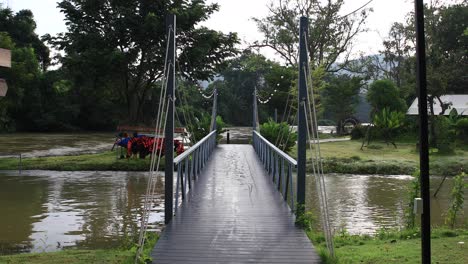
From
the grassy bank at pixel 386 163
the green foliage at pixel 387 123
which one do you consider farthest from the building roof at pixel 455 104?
the grassy bank at pixel 386 163

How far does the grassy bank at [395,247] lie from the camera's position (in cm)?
495

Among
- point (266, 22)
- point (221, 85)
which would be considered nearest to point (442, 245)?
point (266, 22)

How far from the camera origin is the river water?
7.28m

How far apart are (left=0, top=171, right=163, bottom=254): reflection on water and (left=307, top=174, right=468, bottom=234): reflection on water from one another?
10.8ft

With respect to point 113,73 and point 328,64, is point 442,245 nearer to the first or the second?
point 113,73

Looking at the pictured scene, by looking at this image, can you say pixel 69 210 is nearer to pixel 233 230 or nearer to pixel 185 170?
pixel 185 170

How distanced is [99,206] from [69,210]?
64cm

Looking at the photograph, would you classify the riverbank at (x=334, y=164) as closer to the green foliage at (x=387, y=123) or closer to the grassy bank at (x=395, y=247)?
the green foliage at (x=387, y=123)

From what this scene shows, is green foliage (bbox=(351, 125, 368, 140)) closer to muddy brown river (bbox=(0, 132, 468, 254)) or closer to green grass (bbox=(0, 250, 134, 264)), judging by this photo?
muddy brown river (bbox=(0, 132, 468, 254))

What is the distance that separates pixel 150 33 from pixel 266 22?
621 inches

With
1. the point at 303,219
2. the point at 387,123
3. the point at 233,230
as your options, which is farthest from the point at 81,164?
the point at 387,123

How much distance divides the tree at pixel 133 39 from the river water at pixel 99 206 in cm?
811

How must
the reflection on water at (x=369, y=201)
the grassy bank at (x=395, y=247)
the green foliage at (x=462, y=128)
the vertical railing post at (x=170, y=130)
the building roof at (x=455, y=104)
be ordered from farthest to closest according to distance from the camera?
the building roof at (x=455, y=104)
the green foliage at (x=462, y=128)
the reflection on water at (x=369, y=201)
the vertical railing post at (x=170, y=130)
the grassy bank at (x=395, y=247)

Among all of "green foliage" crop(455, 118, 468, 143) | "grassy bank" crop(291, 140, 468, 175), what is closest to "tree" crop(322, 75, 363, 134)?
"green foliage" crop(455, 118, 468, 143)
